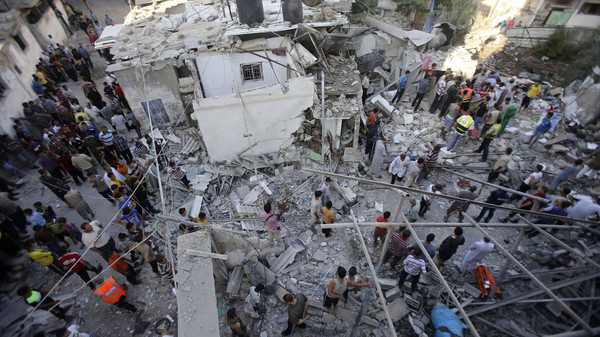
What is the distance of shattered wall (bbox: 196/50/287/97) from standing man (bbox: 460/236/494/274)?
845 centimetres

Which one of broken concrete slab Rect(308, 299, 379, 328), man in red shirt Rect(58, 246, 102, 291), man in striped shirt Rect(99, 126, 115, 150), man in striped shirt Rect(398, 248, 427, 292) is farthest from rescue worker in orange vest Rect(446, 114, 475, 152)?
man in striped shirt Rect(99, 126, 115, 150)

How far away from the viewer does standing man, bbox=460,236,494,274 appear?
6.42 meters

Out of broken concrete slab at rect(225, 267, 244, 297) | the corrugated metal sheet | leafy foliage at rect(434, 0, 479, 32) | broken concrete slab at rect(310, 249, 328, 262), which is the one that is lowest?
broken concrete slab at rect(310, 249, 328, 262)

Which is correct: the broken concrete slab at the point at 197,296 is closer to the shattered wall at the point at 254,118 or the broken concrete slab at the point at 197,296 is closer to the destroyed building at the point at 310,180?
the destroyed building at the point at 310,180

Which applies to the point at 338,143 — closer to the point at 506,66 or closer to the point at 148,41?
the point at 148,41

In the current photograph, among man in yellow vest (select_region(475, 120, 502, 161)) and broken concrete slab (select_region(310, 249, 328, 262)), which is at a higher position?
man in yellow vest (select_region(475, 120, 502, 161))

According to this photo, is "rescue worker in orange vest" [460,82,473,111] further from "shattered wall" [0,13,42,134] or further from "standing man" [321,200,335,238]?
"shattered wall" [0,13,42,134]

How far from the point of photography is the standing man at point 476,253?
21.1ft

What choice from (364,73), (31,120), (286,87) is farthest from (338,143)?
(31,120)

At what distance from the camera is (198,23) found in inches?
478

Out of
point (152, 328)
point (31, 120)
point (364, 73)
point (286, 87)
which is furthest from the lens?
point (364, 73)

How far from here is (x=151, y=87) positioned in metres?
11.2

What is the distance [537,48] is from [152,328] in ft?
80.2

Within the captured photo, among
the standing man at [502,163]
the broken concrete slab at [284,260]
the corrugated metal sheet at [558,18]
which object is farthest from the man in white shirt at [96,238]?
the corrugated metal sheet at [558,18]
